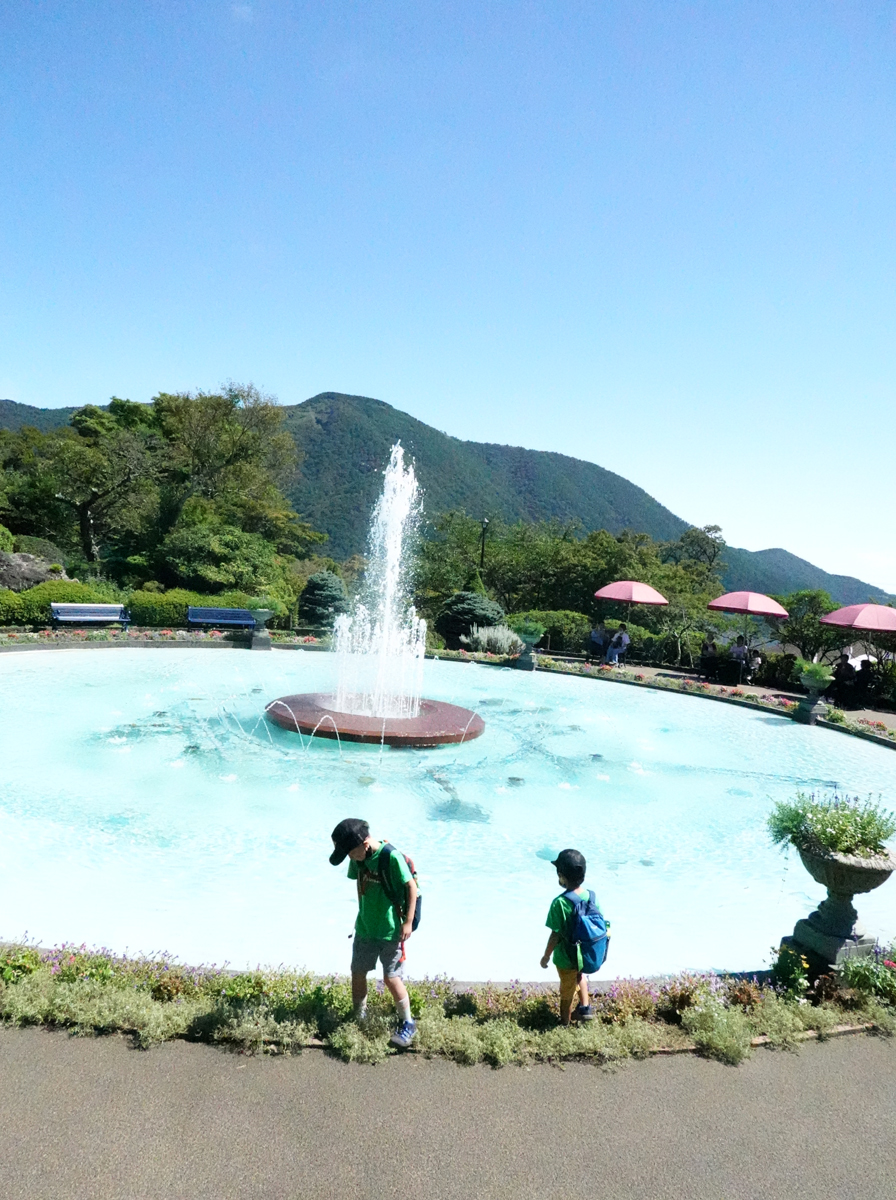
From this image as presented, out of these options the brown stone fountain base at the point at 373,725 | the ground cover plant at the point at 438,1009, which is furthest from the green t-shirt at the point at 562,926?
the brown stone fountain base at the point at 373,725

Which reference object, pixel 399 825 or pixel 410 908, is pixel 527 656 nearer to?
pixel 399 825

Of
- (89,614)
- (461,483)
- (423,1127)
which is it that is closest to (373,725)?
(423,1127)

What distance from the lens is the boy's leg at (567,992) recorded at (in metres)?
4.14

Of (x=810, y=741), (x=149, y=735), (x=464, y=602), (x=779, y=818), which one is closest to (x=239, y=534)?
(x=464, y=602)

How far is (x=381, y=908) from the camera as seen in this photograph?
12.8ft

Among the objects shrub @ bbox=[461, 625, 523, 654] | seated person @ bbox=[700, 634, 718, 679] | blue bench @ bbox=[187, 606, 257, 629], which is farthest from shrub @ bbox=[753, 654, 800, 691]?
blue bench @ bbox=[187, 606, 257, 629]

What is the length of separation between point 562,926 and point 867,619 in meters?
15.0

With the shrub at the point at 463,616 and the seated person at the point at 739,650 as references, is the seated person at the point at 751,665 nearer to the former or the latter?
the seated person at the point at 739,650

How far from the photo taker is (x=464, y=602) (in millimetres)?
22453

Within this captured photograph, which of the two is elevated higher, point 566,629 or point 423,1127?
point 566,629

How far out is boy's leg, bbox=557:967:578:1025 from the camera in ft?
13.6

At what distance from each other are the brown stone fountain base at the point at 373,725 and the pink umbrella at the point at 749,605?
8.93m

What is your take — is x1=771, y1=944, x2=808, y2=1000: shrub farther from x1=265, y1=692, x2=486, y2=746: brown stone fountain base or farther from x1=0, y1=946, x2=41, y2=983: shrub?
x1=265, y1=692, x2=486, y2=746: brown stone fountain base

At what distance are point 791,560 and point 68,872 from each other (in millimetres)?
141516
